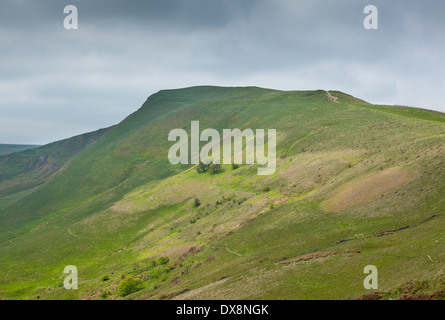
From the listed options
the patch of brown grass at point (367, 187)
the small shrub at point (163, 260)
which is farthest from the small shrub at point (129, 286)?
the patch of brown grass at point (367, 187)

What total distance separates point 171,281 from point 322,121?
82.9 meters

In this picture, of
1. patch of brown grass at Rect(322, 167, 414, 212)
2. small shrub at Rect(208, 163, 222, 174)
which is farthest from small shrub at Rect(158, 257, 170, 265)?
small shrub at Rect(208, 163, 222, 174)

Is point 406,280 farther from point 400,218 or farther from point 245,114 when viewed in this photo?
point 245,114

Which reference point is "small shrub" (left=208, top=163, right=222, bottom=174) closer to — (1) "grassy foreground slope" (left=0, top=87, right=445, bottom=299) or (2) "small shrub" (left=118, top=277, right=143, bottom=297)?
(1) "grassy foreground slope" (left=0, top=87, right=445, bottom=299)

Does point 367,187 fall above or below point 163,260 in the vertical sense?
above

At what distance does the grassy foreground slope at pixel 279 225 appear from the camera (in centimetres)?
A: 3034

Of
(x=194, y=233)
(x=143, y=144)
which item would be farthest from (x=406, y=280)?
(x=143, y=144)

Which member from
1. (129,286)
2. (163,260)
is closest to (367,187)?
(163,260)

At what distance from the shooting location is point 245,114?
16650 cm

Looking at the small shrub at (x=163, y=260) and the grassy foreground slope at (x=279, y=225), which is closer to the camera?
the grassy foreground slope at (x=279, y=225)

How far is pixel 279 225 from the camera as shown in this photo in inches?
2023

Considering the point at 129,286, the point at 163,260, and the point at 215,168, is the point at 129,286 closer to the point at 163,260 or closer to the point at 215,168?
the point at 163,260

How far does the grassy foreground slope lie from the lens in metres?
30.3

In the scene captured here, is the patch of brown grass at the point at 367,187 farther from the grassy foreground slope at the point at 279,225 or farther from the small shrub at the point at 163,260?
the small shrub at the point at 163,260
